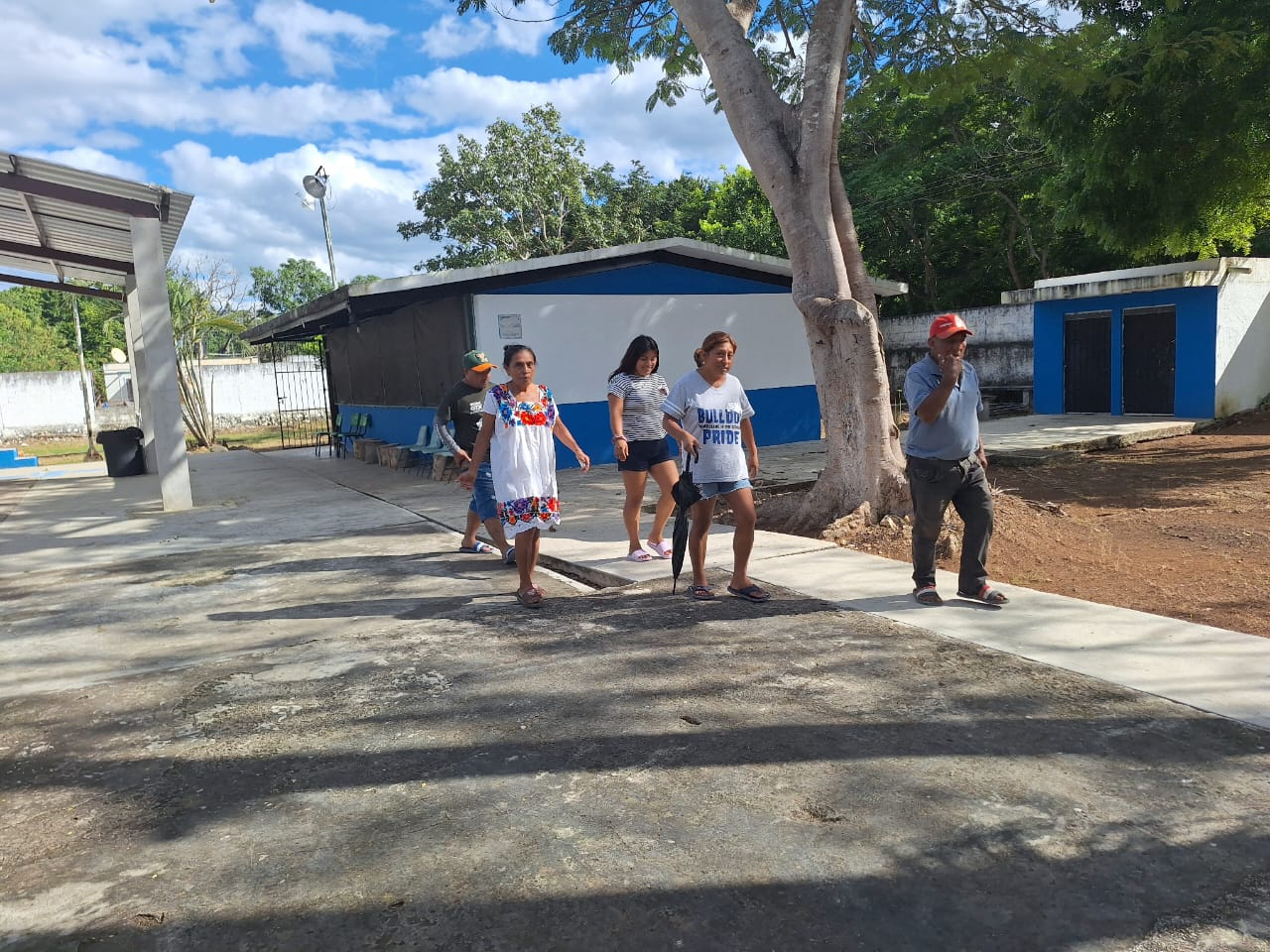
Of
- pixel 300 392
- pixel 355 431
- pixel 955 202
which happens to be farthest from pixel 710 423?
pixel 300 392

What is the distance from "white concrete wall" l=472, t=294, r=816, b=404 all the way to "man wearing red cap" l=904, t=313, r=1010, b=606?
28.4ft

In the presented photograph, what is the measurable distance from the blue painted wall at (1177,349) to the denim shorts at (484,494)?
46.3 ft

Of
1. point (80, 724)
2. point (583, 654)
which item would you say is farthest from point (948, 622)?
point (80, 724)

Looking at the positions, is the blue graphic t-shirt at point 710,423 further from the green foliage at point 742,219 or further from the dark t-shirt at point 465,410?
the green foliage at point 742,219

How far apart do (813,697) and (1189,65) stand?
993 cm

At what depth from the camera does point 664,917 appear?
7.86 feet

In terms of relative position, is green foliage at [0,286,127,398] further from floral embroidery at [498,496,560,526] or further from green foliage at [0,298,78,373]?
floral embroidery at [498,496,560,526]

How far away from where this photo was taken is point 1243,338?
15875 mm

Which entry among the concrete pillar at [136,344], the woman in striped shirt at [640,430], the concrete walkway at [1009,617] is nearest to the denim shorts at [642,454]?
the woman in striped shirt at [640,430]

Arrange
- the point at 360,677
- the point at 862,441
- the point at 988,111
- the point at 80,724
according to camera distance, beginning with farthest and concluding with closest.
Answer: the point at 988,111, the point at 862,441, the point at 360,677, the point at 80,724

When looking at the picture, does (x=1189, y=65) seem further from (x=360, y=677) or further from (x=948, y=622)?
(x=360, y=677)

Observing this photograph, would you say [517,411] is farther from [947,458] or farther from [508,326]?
[508,326]

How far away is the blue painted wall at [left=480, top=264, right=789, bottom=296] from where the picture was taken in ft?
44.0

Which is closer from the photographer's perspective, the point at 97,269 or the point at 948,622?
the point at 948,622
